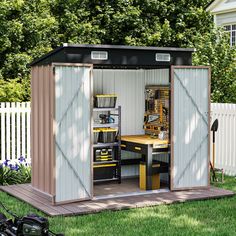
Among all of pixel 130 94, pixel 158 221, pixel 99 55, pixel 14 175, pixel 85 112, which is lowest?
pixel 158 221

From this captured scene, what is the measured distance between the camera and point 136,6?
25953 mm

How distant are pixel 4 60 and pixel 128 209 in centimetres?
1014

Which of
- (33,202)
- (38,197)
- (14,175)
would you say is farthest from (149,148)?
(14,175)

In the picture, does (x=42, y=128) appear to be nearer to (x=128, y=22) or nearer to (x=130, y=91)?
(x=130, y=91)

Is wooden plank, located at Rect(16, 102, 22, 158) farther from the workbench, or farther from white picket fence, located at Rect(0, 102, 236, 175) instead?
the workbench

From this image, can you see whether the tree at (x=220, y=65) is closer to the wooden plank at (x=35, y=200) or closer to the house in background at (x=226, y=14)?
the wooden plank at (x=35, y=200)

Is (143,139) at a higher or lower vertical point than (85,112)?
lower

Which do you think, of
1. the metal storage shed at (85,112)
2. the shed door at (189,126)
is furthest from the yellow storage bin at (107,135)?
the shed door at (189,126)

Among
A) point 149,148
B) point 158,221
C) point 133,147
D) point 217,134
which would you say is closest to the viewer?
point 158,221

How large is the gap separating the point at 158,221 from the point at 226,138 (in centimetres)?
486

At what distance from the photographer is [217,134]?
13.3 metres

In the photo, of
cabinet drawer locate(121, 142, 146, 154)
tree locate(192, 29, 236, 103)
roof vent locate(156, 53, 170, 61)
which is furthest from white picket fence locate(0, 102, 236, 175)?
roof vent locate(156, 53, 170, 61)

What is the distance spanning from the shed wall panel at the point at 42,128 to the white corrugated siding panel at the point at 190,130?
233 centimetres

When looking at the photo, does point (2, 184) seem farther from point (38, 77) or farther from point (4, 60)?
point (4, 60)
